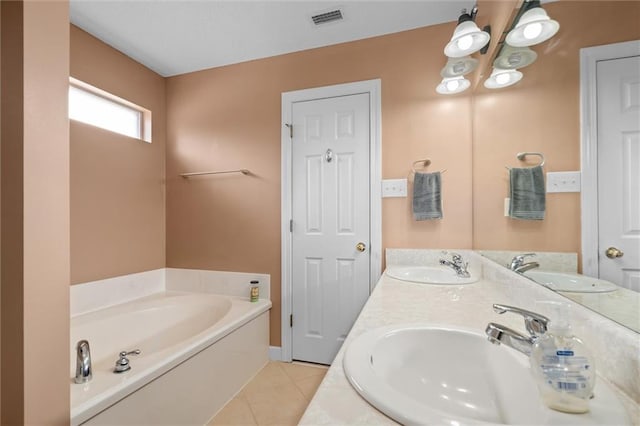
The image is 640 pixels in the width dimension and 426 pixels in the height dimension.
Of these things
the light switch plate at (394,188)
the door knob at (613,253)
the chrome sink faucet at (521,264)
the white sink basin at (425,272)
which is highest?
the light switch plate at (394,188)

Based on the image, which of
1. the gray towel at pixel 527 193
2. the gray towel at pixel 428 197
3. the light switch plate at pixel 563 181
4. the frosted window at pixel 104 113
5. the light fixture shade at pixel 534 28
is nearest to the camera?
the light switch plate at pixel 563 181

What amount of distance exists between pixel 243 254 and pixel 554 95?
224 centimetres

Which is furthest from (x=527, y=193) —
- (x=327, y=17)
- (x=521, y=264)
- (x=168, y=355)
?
(x=168, y=355)

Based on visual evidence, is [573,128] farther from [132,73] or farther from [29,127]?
[132,73]

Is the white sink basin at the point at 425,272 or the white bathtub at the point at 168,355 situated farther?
the white sink basin at the point at 425,272

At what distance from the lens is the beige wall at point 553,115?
0.68 metres

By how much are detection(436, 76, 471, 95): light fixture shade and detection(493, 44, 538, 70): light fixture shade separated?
13.5 inches

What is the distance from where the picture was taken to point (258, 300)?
7.70 ft

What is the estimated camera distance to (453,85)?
1.84 meters

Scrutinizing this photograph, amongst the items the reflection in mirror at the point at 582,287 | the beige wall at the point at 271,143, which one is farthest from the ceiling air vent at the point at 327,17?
the reflection in mirror at the point at 582,287

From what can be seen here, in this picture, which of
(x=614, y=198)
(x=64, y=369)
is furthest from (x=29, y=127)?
(x=614, y=198)

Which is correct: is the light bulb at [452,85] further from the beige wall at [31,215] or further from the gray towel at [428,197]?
the beige wall at [31,215]

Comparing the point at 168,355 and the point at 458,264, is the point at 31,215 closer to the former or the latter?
the point at 168,355

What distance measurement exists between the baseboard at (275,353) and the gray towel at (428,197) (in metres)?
1.53
